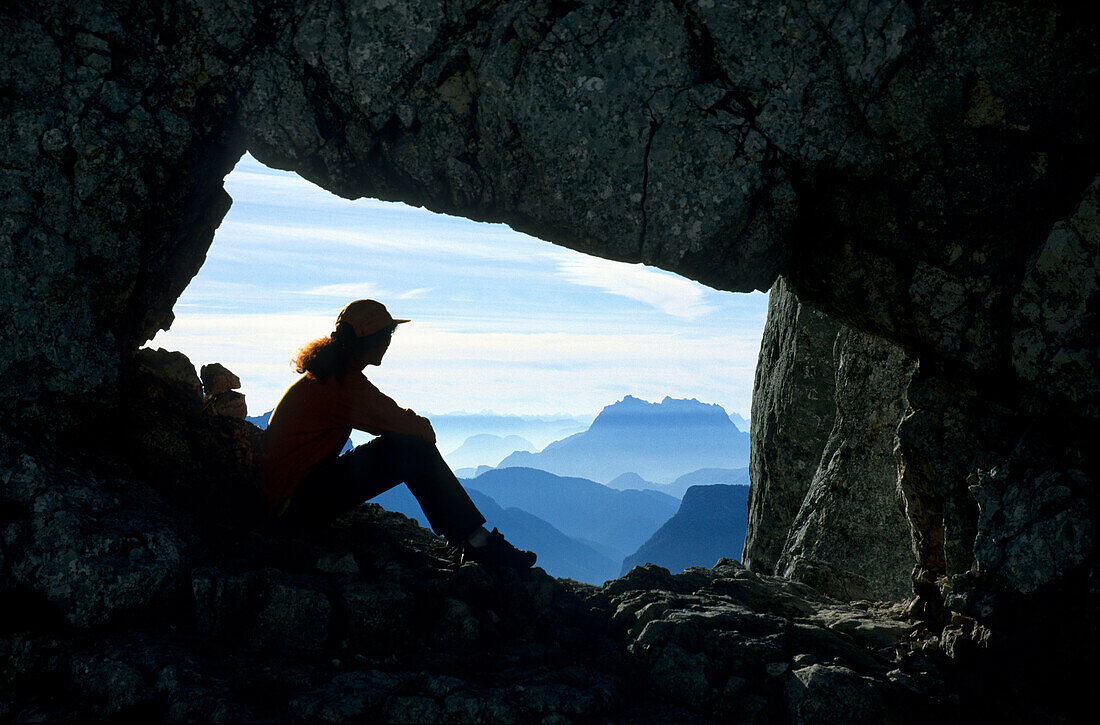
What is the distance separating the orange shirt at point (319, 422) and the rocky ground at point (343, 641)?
50 centimetres

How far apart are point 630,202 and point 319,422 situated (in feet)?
9.30

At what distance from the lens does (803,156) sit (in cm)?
480

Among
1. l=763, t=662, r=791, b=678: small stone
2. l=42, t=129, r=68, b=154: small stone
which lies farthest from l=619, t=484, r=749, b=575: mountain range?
l=42, t=129, r=68, b=154: small stone

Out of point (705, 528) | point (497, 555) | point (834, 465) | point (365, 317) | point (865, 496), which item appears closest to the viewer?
point (365, 317)

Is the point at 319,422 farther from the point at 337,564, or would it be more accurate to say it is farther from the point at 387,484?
the point at 337,564

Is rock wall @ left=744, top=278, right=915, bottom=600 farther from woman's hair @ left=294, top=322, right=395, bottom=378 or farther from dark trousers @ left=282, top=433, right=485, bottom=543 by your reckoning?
woman's hair @ left=294, top=322, right=395, bottom=378

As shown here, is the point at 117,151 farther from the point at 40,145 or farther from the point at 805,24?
the point at 805,24

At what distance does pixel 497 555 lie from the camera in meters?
5.48

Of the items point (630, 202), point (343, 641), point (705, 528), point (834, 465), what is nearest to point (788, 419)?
point (834, 465)

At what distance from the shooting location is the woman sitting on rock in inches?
208

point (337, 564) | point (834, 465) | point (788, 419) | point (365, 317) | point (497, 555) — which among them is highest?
point (788, 419)

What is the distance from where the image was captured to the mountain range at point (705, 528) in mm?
152500

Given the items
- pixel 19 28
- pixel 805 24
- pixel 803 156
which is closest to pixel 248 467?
pixel 19 28

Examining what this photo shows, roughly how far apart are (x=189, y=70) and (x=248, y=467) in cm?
317
